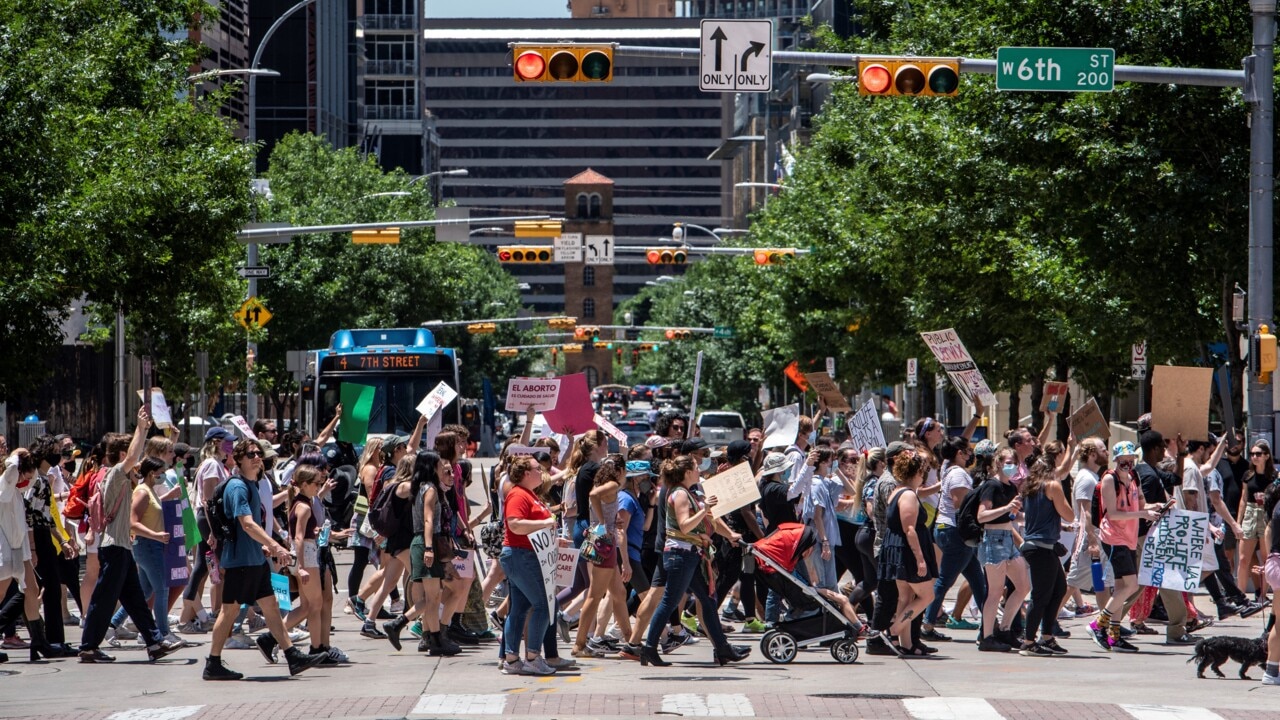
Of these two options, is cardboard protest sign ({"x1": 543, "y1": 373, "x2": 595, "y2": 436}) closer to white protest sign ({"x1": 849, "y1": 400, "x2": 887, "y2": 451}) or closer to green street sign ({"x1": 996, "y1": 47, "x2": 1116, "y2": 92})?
white protest sign ({"x1": 849, "y1": 400, "x2": 887, "y2": 451})

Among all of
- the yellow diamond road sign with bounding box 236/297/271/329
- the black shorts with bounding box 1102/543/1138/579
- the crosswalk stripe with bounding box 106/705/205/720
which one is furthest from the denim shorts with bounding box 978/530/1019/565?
the yellow diamond road sign with bounding box 236/297/271/329

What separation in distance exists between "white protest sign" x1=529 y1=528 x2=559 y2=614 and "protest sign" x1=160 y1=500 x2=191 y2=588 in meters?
3.68

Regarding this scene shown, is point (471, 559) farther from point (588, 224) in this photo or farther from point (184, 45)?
point (588, 224)

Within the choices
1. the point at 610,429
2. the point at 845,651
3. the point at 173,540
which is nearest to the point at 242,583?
the point at 173,540

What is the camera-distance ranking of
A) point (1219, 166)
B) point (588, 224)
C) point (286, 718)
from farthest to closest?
1. point (588, 224)
2. point (1219, 166)
3. point (286, 718)

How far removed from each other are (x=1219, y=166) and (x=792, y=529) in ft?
27.1

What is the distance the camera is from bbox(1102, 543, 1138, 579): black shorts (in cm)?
1391

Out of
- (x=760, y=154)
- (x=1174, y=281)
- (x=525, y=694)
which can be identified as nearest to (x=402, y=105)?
(x=760, y=154)

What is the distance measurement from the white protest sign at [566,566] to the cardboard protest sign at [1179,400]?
6006 mm

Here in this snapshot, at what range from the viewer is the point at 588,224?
182 metres

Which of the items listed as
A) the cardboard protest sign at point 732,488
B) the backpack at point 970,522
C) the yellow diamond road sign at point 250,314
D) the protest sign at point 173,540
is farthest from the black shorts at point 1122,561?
the yellow diamond road sign at point 250,314

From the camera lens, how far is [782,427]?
723 inches

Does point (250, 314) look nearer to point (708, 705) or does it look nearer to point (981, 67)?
point (981, 67)

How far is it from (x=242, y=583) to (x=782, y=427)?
7.82 m
